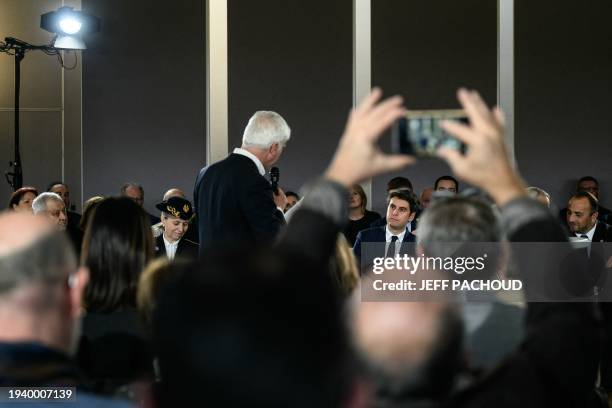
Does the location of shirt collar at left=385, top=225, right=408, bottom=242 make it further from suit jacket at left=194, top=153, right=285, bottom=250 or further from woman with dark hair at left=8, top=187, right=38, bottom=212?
woman with dark hair at left=8, top=187, right=38, bottom=212

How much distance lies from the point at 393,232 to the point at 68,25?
387 cm

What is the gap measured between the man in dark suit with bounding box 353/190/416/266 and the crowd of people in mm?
2149

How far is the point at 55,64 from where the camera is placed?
7.65 m

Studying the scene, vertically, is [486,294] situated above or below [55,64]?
below

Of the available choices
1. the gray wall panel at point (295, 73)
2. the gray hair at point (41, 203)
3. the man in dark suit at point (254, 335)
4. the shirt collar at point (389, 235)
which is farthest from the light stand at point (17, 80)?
the man in dark suit at point (254, 335)

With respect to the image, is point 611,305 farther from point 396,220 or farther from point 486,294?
point 486,294

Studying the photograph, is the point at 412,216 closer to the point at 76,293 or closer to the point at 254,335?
the point at 76,293

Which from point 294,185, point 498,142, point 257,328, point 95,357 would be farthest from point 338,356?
point 294,185

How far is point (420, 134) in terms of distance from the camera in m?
1.27

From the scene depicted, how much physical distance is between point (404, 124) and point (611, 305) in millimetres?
3418

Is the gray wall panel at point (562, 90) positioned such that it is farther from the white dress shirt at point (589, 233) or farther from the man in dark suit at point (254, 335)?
the man in dark suit at point (254, 335)

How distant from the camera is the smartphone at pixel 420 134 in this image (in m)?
1.26

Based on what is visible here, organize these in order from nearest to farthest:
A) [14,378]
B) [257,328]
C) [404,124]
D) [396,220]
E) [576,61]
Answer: [257,328] → [14,378] → [404,124] → [396,220] → [576,61]

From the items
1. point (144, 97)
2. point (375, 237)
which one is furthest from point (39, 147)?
point (375, 237)
